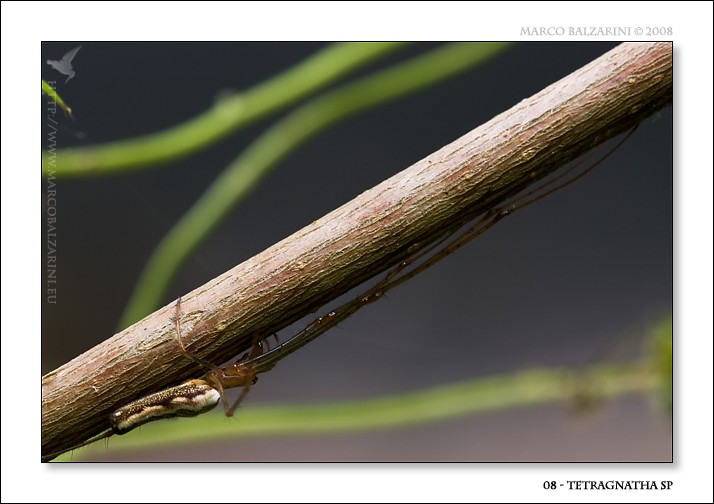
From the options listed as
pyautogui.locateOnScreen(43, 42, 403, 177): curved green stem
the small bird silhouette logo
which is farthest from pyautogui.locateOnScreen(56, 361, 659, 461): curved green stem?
the small bird silhouette logo

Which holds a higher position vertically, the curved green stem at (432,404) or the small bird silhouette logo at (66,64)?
the small bird silhouette logo at (66,64)

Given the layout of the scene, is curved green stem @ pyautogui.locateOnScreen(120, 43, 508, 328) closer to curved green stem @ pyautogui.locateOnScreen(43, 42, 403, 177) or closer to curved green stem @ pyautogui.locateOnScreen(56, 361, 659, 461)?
Result: curved green stem @ pyautogui.locateOnScreen(43, 42, 403, 177)

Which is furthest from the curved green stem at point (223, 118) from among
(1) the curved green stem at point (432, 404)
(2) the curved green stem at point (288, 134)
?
(1) the curved green stem at point (432, 404)

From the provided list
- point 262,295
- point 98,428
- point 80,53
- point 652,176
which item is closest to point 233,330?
point 262,295

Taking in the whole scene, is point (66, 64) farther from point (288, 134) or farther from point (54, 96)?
point (288, 134)

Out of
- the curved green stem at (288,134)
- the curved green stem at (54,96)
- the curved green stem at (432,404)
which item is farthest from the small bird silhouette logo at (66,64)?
the curved green stem at (432,404)

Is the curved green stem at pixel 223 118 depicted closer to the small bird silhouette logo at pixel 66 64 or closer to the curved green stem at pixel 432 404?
the small bird silhouette logo at pixel 66 64

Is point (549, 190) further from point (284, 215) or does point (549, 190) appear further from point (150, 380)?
point (150, 380)
